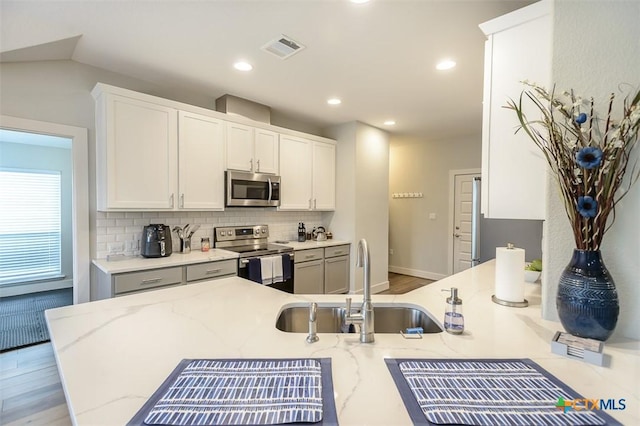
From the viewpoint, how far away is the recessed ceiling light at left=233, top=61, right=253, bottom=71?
2637 mm

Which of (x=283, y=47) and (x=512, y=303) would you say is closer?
(x=512, y=303)

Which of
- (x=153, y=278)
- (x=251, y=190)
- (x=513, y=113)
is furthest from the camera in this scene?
(x=251, y=190)

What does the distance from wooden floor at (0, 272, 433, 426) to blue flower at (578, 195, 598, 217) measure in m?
2.93

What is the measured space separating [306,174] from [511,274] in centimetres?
311

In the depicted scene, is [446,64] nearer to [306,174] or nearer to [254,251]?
[306,174]

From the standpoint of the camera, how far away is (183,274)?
105 inches

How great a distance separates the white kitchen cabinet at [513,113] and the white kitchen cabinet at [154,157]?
2677 millimetres

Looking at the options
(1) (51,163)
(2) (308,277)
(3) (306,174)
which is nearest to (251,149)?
(3) (306,174)

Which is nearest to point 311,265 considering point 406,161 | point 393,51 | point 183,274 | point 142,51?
point 183,274

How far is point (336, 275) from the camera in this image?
167 inches

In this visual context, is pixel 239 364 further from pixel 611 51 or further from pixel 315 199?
pixel 315 199

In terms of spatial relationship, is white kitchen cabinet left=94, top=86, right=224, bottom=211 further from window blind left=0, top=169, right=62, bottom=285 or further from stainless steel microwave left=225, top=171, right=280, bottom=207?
window blind left=0, top=169, right=62, bottom=285

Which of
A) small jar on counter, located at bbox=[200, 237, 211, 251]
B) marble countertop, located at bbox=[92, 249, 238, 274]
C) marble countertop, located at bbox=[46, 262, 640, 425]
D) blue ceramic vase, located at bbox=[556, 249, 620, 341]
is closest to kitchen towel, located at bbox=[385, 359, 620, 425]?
marble countertop, located at bbox=[46, 262, 640, 425]

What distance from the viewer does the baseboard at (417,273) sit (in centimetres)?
570
